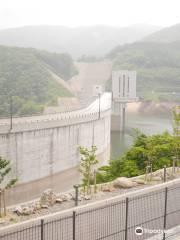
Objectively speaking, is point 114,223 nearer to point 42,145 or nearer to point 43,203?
point 43,203

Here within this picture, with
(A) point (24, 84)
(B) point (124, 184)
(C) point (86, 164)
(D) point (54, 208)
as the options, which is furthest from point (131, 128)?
(D) point (54, 208)

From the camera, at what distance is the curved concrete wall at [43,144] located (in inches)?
1355

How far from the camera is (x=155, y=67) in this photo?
147625mm

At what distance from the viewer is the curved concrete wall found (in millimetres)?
34406

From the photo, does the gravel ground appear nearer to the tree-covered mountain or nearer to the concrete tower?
the tree-covered mountain

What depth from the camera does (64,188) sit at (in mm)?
39594

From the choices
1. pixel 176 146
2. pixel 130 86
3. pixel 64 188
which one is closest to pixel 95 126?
pixel 64 188

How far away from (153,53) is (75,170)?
406ft

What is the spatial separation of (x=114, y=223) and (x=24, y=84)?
3413 inches

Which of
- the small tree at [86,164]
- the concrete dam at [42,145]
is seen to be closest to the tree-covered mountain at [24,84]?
the concrete dam at [42,145]

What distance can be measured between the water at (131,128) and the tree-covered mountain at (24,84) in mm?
16195

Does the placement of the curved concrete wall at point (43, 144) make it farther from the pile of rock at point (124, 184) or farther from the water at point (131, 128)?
the pile of rock at point (124, 184)

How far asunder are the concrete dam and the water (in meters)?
14.4

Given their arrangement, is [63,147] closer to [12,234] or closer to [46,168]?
[46,168]
